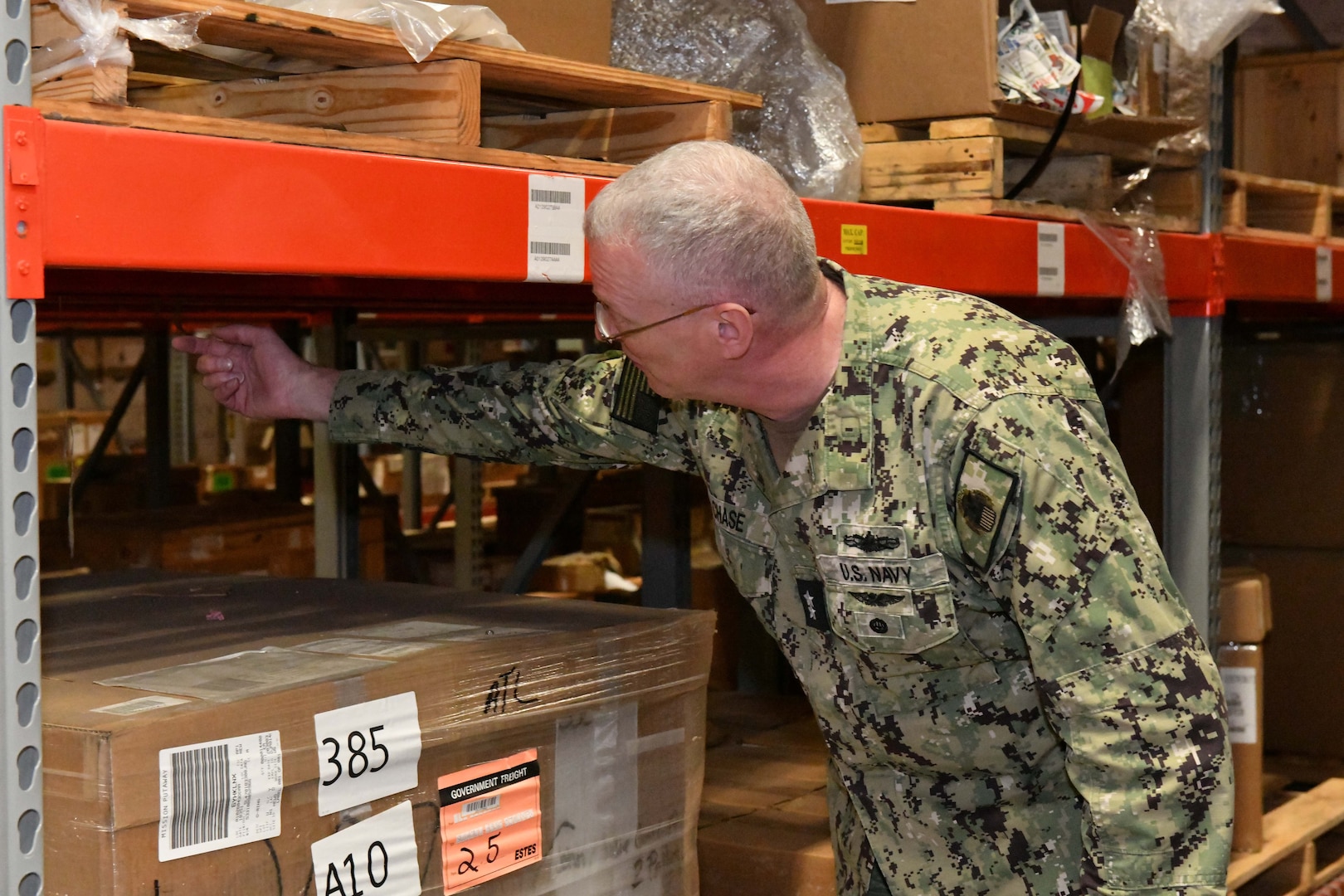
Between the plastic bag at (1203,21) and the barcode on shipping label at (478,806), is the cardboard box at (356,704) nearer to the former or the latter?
the barcode on shipping label at (478,806)

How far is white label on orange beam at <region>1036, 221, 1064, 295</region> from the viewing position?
107 inches

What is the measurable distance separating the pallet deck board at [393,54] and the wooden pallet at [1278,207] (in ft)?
5.32

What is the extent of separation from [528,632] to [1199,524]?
181 cm

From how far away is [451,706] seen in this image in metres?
1.80

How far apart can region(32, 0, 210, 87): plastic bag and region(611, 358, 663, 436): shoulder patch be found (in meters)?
0.82

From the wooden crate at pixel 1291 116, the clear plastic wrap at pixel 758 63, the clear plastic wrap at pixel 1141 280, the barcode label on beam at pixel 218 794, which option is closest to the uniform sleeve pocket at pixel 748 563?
the barcode label on beam at pixel 218 794

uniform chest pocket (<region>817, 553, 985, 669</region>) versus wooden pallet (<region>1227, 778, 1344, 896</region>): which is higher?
uniform chest pocket (<region>817, 553, 985, 669</region>)

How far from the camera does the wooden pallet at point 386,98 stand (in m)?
1.47

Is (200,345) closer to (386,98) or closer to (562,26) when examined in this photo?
(386,98)

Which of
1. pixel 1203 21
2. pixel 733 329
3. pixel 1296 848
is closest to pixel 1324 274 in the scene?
pixel 1203 21

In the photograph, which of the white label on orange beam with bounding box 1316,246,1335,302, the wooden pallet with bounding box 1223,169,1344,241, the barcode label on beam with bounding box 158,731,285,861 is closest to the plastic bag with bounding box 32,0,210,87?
the barcode label on beam with bounding box 158,731,285,861

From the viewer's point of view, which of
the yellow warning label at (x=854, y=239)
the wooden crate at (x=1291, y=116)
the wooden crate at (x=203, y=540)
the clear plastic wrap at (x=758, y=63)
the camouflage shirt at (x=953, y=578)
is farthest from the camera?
the wooden crate at (x=1291, y=116)

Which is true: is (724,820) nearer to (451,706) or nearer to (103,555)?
(451,706)

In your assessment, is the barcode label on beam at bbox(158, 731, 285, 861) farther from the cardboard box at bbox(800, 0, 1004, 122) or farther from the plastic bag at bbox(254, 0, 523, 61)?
the cardboard box at bbox(800, 0, 1004, 122)
